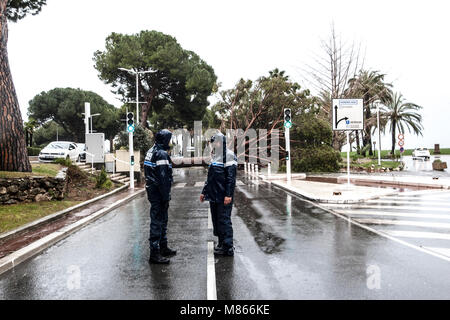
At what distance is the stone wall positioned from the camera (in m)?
10.7

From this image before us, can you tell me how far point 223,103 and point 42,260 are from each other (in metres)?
26.9

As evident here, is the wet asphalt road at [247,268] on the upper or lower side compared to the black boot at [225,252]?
lower

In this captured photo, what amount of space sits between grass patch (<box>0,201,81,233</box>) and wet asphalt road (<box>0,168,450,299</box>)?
5.40 feet

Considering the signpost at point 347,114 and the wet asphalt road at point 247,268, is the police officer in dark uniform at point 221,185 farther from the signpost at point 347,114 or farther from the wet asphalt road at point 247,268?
the signpost at point 347,114

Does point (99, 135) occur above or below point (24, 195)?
above

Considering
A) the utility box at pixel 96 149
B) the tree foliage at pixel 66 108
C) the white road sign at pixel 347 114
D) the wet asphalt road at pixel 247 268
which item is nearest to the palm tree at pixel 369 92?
the white road sign at pixel 347 114

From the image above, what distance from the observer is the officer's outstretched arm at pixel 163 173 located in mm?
5746

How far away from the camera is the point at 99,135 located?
900 inches

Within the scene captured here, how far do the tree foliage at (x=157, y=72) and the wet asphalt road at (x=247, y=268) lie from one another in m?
34.3

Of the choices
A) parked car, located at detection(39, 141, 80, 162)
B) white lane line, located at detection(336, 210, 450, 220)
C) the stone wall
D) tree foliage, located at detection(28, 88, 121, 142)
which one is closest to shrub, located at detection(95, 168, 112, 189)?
the stone wall

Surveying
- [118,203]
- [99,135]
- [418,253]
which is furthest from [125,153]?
[418,253]

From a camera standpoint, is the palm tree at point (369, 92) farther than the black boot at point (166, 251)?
Yes

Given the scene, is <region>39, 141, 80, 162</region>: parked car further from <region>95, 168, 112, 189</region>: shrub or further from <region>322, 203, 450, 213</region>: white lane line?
<region>322, 203, 450, 213</region>: white lane line

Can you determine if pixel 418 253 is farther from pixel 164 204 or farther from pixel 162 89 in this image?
pixel 162 89
